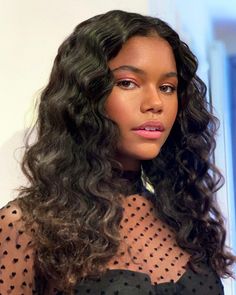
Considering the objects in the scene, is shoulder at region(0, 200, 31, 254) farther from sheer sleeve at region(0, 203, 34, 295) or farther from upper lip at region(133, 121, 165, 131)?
upper lip at region(133, 121, 165, 131)

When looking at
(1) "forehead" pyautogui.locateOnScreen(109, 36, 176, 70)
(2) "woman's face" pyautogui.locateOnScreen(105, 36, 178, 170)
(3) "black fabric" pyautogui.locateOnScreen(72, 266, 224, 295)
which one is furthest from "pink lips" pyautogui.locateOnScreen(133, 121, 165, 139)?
(3) "black fabric" pyautogui.locateOnScreen(72, 266, 224, 295)

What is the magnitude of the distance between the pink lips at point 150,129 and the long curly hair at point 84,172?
0.04m

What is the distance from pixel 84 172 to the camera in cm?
113

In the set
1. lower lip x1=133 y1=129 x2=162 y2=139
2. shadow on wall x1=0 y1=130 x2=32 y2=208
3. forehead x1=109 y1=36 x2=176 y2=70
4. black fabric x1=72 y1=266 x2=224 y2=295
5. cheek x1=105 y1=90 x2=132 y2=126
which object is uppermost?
forehead x1=109 y1=36 x2=176 y2=70

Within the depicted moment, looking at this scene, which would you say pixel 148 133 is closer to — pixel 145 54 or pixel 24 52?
pixel 145 54

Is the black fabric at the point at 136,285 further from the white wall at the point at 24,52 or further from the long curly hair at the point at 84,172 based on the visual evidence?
the white wall at the point at 24,52

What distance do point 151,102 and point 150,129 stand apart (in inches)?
2.1

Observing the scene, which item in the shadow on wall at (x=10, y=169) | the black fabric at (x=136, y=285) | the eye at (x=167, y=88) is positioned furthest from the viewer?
the shadow on wall at (x=10, y=169)

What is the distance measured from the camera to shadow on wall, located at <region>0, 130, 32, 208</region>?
1.36m

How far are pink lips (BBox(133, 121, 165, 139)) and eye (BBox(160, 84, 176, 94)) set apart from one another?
0.08 meters

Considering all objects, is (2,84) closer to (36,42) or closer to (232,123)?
(36,42)

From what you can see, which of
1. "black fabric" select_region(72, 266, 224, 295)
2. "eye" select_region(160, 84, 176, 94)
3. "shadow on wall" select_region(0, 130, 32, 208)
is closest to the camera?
"black fabric" select_region(72, 266, 224, 295)

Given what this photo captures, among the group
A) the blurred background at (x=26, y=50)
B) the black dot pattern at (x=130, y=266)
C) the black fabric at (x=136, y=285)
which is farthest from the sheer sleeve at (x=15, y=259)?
the blurred background at (x=26, y=50)

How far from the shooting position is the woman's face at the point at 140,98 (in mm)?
1136
